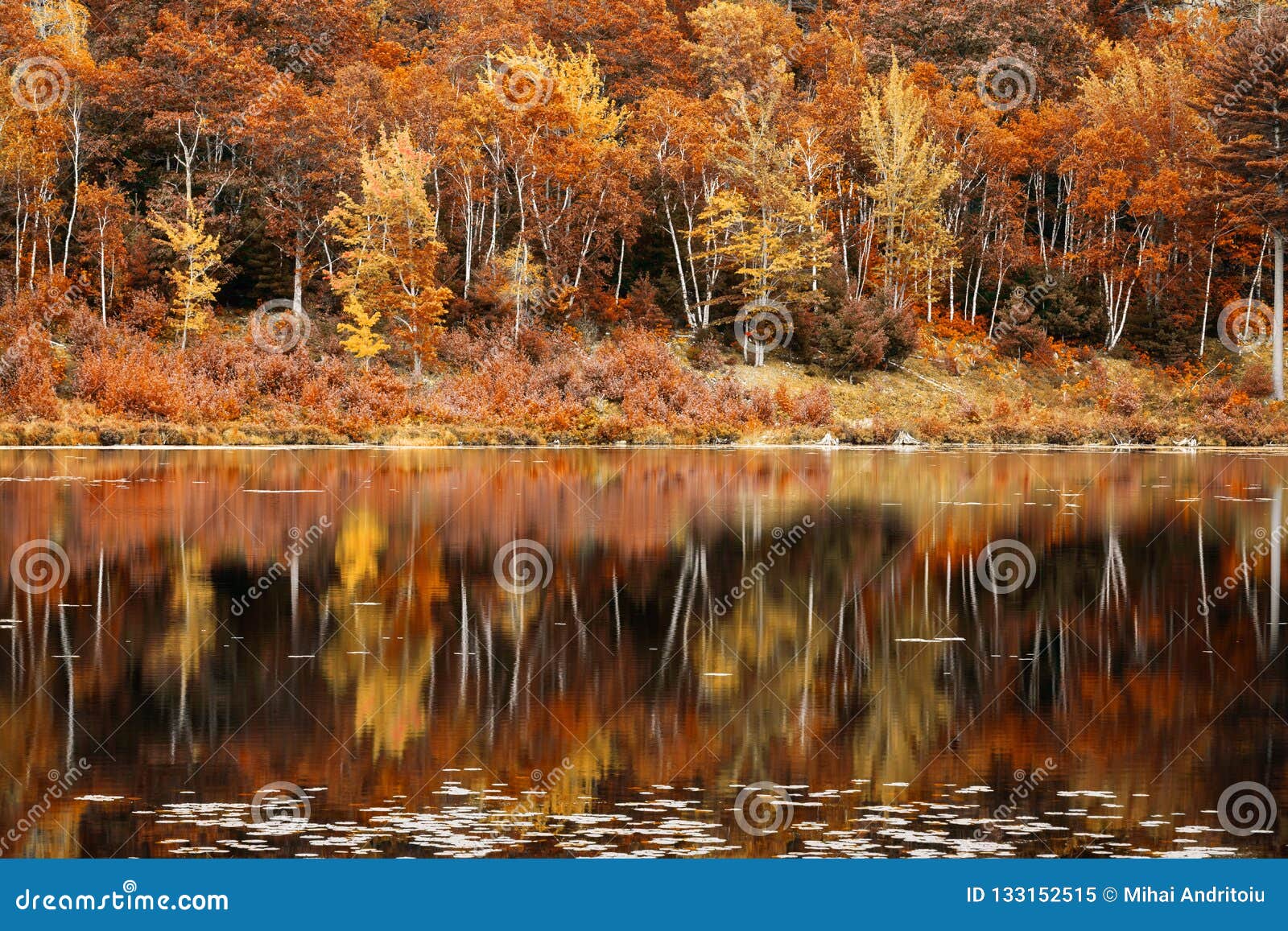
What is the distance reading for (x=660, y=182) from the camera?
63.5m

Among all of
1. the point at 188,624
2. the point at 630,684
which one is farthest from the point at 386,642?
the point at 630,684

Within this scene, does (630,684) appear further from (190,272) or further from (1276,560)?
(190,272)

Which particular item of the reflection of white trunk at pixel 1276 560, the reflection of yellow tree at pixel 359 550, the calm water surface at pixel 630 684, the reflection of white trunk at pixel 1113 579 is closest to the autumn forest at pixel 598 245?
the reflection of yellow tree at pixel 359 550

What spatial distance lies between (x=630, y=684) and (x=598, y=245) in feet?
167

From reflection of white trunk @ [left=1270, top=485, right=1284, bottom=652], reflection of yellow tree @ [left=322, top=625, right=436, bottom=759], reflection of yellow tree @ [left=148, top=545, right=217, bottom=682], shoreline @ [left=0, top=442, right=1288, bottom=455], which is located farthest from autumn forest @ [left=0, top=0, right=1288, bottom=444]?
reflection of yellow tree @ [left=322, top=625, right=436, bottom=759]

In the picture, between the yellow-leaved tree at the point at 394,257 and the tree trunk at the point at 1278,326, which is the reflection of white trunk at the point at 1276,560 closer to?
the tree trunk at the point at 1278,326

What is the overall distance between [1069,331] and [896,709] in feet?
188

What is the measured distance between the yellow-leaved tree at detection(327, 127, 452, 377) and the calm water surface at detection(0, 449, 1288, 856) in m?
30.6

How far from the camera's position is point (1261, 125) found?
58.0 metres

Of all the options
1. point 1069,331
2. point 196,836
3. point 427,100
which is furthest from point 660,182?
point 196,836

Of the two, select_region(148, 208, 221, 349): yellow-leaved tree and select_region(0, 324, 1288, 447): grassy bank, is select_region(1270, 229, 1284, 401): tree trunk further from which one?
select_region(148, 208, 221, 349): yellow-leaved tree

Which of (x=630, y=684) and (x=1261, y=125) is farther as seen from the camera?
(x=1261, y=125)

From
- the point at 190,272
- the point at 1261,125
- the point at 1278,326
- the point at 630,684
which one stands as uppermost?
the point at 1261,125

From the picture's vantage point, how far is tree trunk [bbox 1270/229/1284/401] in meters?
57.5
